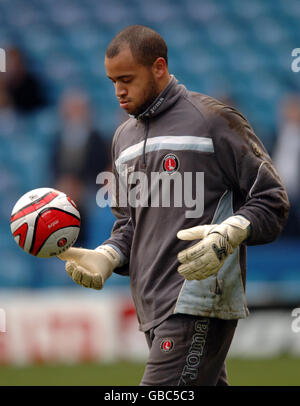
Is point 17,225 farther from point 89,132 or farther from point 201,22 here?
point 201,22

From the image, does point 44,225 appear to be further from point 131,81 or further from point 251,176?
point 251,176

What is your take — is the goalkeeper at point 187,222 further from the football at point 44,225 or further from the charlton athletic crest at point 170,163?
the football at point 44,225

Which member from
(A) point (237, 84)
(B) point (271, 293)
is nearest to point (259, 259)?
(B) point (271, 293)

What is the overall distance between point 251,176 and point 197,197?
0.94 ft

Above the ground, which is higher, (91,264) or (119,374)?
(91,264)

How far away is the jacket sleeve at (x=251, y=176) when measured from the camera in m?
3.92

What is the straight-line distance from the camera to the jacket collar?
4.23 m

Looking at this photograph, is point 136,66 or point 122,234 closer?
point 136,66

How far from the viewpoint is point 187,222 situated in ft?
13.3

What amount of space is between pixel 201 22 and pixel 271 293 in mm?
6198

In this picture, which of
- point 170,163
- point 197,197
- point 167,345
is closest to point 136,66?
point 170,163

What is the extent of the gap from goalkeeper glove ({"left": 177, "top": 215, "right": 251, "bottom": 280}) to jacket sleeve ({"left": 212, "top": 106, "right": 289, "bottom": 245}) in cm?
8

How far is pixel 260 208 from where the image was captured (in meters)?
3.92

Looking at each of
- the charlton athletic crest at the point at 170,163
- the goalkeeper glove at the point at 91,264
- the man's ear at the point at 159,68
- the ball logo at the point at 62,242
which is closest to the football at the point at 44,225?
the ball logo at the point at 62,242
